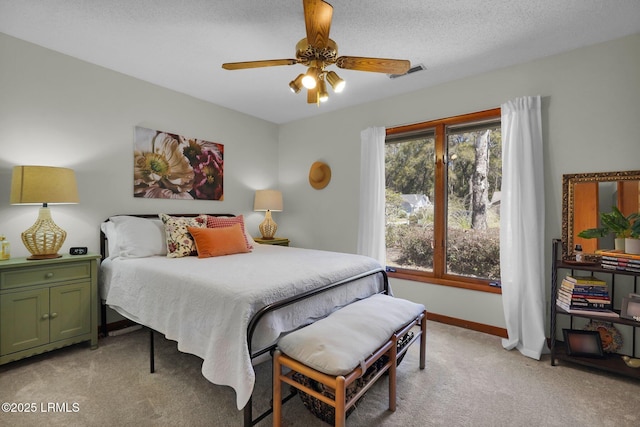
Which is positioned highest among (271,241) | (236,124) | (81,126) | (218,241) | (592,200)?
(236,124)

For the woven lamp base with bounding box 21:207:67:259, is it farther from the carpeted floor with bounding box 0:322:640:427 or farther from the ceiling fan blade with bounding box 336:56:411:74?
the ceiling fan blade with bounding box 336:56:411:74

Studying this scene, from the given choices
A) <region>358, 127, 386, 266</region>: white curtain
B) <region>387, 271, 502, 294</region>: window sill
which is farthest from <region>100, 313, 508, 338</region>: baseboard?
<region>358, 127, 386, 266</region>: white curtain

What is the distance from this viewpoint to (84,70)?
2.83 metres

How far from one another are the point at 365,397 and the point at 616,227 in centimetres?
221

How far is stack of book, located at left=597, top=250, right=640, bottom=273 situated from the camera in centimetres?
209

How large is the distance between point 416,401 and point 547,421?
719mm

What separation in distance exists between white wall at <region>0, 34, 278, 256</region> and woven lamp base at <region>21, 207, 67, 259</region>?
0.75 feet

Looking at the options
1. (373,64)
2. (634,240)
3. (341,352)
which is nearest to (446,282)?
(634,240)

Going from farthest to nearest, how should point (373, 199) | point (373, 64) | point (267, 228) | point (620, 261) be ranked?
point (267, 228) < point (373, 199) < point (620, 261) < point (373, 64)

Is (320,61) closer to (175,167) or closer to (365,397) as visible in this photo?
(365,397)

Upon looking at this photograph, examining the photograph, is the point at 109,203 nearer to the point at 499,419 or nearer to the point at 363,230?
the point at 363,230

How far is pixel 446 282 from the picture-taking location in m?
3.24

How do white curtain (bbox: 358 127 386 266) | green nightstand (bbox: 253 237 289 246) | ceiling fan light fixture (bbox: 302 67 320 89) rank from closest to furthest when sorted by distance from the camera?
ceiling fan light fixture (bbox: 302 67 320 89) < white curtain (bbox: 358 127 386 266) < green nightstand (bbox: 253 237 289 246)

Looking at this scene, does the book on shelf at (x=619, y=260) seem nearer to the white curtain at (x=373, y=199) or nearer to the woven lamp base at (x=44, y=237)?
the white curtain at (x=373, y=199)
